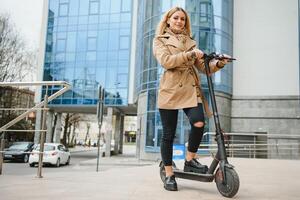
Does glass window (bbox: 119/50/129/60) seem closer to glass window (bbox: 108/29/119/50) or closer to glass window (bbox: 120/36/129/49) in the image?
glass window (bbox: 120/36/129/49)

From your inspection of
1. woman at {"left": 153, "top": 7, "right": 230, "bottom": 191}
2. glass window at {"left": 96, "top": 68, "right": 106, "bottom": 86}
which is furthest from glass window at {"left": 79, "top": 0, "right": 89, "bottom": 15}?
woman at {"left": 153, "top": 7, "right": 230, "bottom": 191}

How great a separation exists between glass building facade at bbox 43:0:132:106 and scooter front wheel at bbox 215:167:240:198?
1282 inches

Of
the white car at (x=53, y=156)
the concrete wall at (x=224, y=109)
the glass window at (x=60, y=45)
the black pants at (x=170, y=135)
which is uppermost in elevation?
the glass window at (x=60, y=45)

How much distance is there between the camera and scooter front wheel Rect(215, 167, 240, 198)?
3.05 metres

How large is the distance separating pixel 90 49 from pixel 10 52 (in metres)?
8.52

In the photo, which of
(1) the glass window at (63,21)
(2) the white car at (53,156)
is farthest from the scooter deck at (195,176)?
(1) the glass window at (63,21)

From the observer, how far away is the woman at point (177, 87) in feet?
11.5

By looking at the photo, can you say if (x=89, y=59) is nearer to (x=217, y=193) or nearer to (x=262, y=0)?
(x=262, y=0)

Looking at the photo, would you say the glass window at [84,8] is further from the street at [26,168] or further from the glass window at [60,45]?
the street at [26,168]

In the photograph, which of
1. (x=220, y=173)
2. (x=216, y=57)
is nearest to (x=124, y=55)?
(x=216, y=57)

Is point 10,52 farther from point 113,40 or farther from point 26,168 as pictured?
point 26,168

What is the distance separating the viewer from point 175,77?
11.9 ft

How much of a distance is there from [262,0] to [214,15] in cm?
550

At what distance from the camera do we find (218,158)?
332 centimetres
